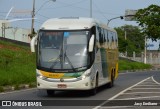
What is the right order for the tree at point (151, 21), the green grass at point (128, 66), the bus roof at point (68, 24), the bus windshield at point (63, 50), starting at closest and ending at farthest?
the bus windshield at point (63, 50) < the bus roof at point (68, 24) < the tree at point (151, 21) < the green grass at point (128, 66)

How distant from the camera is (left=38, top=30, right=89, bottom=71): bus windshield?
736 inches

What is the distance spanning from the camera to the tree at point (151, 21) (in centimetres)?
3877

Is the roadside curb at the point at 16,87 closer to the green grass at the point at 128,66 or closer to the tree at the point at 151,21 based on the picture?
the tree at the point at 151,21

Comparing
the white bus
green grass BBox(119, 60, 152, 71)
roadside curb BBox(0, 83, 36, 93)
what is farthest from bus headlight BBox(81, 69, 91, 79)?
green grass BBox(119, 60, 152, 71)

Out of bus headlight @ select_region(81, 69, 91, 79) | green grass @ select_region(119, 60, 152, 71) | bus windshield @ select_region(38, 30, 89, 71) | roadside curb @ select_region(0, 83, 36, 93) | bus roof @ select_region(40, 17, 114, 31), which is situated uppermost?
bus roof @ select_region(40, 17, 114, 31)

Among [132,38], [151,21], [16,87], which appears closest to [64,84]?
[16,87]

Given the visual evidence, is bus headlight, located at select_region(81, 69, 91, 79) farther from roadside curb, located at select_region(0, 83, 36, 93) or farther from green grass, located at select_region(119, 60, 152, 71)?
green grass, located at select_region(119, 60, 152, 71)

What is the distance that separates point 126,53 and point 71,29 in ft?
268

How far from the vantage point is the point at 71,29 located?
1922 cm

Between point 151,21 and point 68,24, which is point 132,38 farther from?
point 68,24

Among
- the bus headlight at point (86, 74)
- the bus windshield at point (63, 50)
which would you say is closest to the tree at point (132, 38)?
the bus windshield at point (63, 50)

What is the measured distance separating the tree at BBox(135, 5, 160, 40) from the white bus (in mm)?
19463

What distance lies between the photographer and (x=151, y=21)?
3922cm

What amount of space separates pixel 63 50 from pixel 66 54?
21cm
